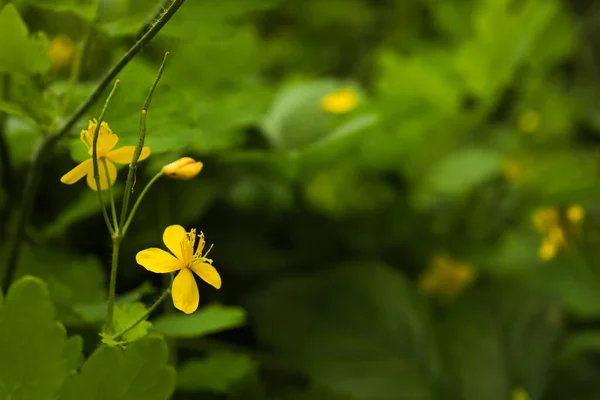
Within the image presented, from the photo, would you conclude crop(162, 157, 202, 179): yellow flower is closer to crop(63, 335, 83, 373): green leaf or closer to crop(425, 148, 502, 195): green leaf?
crop(63, 335, 83, 373): green leaf

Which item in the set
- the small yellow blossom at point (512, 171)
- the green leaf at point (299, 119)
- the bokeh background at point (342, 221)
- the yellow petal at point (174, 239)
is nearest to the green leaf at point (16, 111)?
the bokeh background at point (342, 221)

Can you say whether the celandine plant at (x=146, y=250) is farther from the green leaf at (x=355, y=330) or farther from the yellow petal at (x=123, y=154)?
Answer: the green leaf at (x=355, y=330)

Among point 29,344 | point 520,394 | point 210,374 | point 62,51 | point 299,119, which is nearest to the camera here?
point 29,344

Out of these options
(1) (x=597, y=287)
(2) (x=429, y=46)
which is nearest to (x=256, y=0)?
(1) (x=597, y=287)

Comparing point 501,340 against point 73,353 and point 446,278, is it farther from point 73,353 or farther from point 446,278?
point 73,353

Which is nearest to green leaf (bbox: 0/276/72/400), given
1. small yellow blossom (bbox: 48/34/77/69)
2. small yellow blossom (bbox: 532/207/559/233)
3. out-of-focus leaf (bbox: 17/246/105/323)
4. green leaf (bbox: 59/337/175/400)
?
green leaf (bbox: 59/337/175/400)

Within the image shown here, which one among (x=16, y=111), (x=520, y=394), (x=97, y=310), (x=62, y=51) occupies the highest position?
(x=62, y=51)

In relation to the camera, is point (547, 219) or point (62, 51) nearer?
point (547, 219)

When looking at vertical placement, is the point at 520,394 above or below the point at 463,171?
below

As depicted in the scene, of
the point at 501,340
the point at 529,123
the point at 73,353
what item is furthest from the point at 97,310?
the point at 529,123
